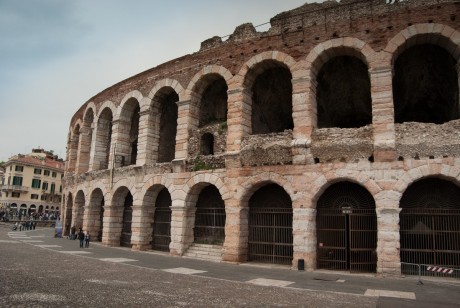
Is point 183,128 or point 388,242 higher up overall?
point 183,128

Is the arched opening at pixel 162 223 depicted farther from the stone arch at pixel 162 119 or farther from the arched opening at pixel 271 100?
the arched opening at pixel 271 100

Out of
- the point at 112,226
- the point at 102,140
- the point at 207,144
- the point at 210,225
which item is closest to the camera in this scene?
the point at 210,225

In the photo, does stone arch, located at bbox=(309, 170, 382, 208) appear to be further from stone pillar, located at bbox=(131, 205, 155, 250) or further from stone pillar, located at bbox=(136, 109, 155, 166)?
stone pillar, located at bbox=(136, 109, 155, 166)

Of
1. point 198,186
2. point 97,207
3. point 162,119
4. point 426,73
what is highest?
point 426,73

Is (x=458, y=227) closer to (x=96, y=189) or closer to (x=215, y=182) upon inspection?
(x=215, y=182)

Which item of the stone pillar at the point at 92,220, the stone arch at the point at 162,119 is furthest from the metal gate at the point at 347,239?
the stone pillar at the point at 92,220

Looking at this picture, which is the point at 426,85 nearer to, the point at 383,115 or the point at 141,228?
the point at 383,115

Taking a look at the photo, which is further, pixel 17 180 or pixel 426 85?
pixel 17 180

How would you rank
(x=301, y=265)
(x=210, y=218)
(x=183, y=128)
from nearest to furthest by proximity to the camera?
(x=301, y=265)
(x=210, y=218)
(x=183, y=128)

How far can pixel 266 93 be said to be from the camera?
18125mm

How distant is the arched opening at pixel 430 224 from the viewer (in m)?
12.1

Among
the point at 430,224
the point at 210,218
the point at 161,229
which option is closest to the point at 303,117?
the point at 430,224

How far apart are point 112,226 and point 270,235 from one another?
9.76 meters

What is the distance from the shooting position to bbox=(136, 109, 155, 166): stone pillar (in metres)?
18.5
